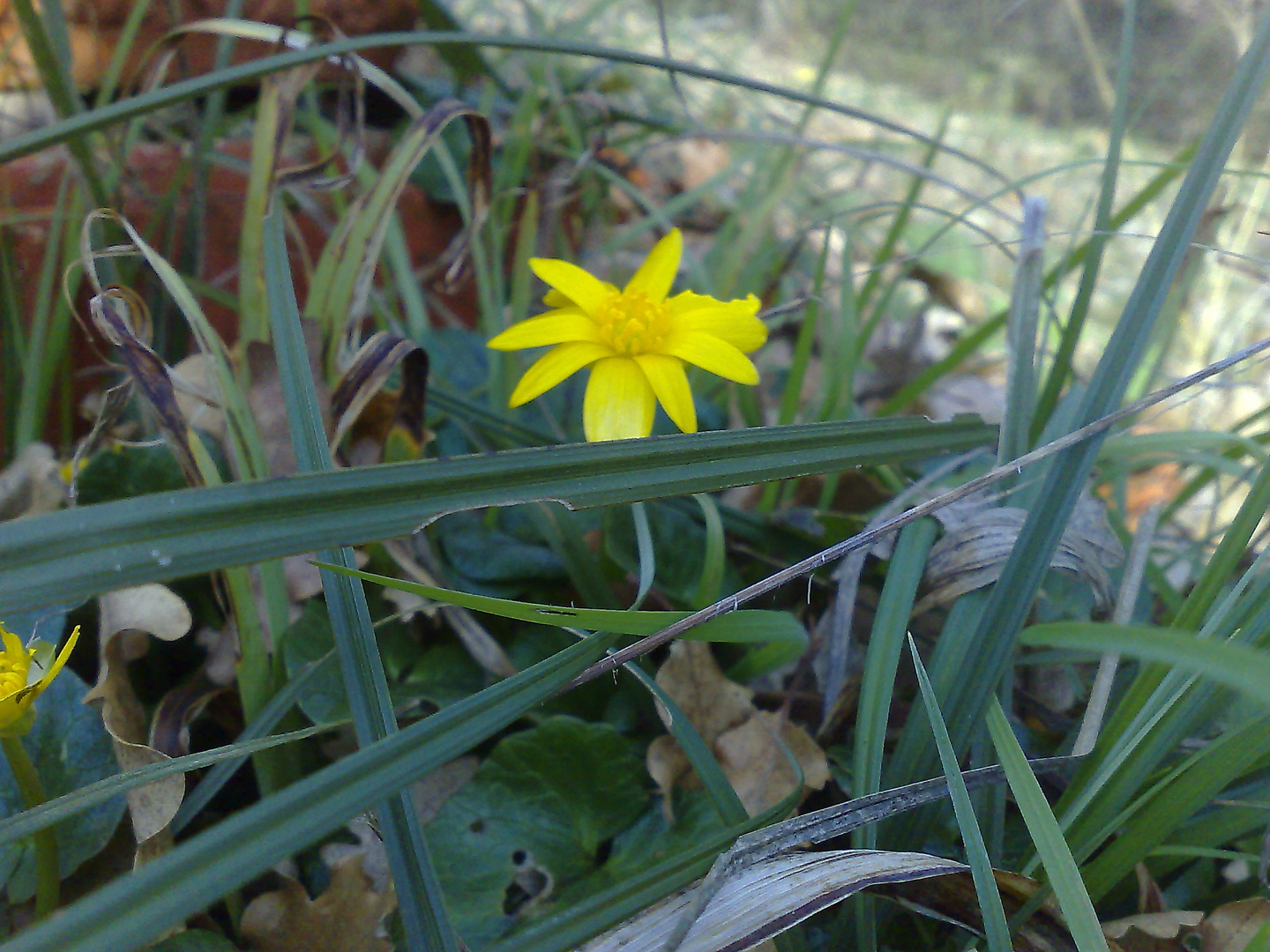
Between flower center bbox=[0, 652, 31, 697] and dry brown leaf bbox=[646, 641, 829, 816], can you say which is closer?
flower center bbox=[0, 652, 31, 697]

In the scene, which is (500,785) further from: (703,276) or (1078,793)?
(703,276)

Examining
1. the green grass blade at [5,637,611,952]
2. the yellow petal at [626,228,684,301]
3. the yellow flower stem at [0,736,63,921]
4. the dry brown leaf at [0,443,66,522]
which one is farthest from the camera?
the dry brown leaf at [0,443,66,522]

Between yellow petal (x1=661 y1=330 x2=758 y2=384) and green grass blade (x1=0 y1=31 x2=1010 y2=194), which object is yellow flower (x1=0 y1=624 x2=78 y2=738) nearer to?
green grass blade (x1=0 y1=31 x2=1010 y2=194)

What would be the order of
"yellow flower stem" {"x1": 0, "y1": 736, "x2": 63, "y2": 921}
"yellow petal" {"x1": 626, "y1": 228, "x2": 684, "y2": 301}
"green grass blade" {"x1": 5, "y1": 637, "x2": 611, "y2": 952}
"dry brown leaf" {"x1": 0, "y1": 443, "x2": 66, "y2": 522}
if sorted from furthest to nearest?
"dry brown leaf" {"x1": 0, "y1": 443, "x2": 66, "y2": 522} < "yellow petal" {"x1": 626, "y1": 228, "x2": 684, "y2": 301} < "yellow flower stem" {"x1": 0, "y1": 736, "x2": 63, "y2": 921} < "green grass blade" {"x1": 5, "y1": 637, "x2": 611, "y2": 952}

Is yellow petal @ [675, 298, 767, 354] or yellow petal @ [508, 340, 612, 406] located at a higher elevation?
yellow petal @ [675, 298, 767, 354]

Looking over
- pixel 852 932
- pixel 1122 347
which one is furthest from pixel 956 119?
pixel 852 932

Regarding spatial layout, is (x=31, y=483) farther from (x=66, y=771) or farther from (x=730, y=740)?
(x=730, y=740)

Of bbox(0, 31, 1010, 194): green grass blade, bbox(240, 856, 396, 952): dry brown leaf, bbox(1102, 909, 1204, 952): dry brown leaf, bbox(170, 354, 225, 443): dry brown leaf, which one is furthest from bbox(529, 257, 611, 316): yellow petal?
bbox(1102, 909, 1204, 952): dry brown leaf

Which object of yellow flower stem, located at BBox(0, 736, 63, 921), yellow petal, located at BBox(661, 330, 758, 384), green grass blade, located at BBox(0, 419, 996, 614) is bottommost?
yellow flower stem, located at BBox(0, 736, 63, 921)
